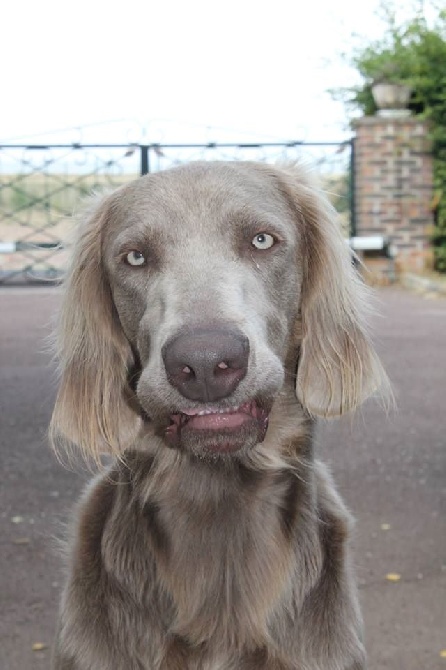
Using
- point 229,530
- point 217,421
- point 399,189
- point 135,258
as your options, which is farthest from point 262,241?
point 399,189

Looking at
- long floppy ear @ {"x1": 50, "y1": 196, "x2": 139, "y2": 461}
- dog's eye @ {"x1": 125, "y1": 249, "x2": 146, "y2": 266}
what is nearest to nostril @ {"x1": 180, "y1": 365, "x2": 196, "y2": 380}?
dog's eye @ {"x1": 125, "y1": 249, "x2": 146, "y2": 266}

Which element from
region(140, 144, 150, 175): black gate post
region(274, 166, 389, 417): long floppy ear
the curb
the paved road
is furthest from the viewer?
region(140, 144, 150, 175): black gate post

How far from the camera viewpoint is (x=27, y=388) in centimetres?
682

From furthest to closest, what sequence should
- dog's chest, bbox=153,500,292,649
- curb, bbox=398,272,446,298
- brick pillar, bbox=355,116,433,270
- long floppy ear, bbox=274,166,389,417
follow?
brick pillar, bbox=355,116,433,270, curb, bbox=398,272,446,298, long floppy ear, bbox=274,166,389,417, dog's chest, bbox=153,500,292,649

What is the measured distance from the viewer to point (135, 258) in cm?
230

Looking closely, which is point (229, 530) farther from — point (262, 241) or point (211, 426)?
point (262, 241)

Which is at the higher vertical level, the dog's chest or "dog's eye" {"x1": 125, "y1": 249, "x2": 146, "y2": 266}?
"dog's eye" {"x1": 125, "y1": 249, "x2": 146, "y2": 266}

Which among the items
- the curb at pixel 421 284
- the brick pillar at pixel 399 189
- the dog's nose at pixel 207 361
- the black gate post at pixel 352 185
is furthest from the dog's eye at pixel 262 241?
the black gate post at pixel 352 185

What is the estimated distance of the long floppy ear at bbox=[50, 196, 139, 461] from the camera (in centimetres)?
245

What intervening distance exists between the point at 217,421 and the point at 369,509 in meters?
2.48

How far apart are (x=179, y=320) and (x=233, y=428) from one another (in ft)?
0.92

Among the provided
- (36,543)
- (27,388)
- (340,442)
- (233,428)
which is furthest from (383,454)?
(233,428)

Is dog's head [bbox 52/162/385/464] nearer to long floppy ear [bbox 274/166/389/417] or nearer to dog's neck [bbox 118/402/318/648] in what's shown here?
long floppy ear [bbox 274/166/389/417]

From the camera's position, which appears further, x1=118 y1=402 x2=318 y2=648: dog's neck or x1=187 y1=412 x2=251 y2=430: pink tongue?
x1=118 y1=402 x2=318 y2=648: dog's neck
